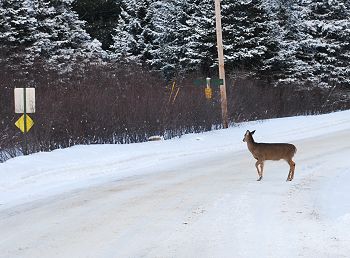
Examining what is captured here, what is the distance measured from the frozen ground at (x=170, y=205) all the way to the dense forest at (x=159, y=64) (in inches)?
107

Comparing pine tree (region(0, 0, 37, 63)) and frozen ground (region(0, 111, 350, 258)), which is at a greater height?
pine tree (region(0, 0, 37, 63))

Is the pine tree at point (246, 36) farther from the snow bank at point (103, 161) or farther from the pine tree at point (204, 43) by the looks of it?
the snow bank at point (103, 161)

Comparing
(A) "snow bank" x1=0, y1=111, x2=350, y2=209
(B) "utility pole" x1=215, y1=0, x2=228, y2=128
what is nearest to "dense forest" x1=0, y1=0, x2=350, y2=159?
(B) "utility pole" x1=215, y1=0, x2=228, y2=128

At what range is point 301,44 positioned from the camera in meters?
39.0

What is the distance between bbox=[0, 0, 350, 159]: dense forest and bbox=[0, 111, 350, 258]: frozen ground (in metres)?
2.72

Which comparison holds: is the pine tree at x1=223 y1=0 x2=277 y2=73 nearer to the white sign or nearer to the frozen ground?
the frozen ground

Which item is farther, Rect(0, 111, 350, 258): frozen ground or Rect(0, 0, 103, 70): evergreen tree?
Rect(0, 0, 103, 70): evergreen tree

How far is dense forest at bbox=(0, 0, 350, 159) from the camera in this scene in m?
18.4

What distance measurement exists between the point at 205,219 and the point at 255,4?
29223mm

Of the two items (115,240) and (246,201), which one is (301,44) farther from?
(115,240)

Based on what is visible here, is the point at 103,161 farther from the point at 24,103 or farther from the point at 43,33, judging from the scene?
the point at 43,33

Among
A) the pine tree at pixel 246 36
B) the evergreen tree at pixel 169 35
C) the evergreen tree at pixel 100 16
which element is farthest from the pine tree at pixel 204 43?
the evergreen tree at pixel 100 16

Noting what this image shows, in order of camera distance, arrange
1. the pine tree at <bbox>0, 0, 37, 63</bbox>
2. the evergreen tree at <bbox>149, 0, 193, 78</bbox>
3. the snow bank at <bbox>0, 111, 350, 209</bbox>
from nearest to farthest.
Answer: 1. the snow bank at <bbox>0, 111, 350, 209</bbox>
2. the pine tree at <bbox>0, 0, 37, 63</bbox>
3. the evergreen tree at <bbox>149, 0, 193, 78</bbox>

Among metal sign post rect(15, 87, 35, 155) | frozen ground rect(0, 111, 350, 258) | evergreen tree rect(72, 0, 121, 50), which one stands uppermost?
evergreen tree rect(72, 0, 121, 50)
